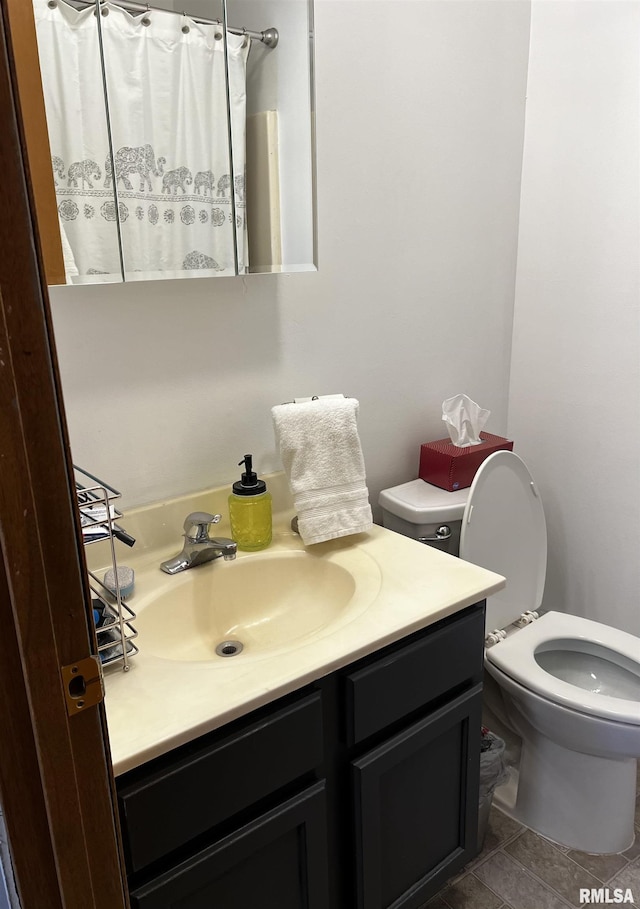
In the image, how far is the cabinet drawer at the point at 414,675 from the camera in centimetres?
112

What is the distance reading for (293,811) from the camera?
41.8 inches

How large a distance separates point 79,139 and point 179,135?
184 mm

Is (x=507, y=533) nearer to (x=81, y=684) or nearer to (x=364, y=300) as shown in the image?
(x=364, y=300)

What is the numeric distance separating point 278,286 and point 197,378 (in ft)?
0.88

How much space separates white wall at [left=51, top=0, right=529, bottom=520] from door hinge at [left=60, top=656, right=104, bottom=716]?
725 mm

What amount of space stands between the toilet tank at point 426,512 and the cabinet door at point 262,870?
0.68m

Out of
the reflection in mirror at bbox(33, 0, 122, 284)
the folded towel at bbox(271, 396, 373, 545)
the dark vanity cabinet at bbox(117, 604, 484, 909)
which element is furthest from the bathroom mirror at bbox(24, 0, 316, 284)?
the dark vanity cabinet at bbox(117, 604, 484, 909)

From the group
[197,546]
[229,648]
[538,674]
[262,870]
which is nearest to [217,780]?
[262,870]

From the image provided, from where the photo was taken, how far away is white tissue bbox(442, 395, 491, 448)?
1771mm

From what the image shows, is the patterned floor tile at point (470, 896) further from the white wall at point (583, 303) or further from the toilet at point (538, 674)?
the white wall at point (583, 303)

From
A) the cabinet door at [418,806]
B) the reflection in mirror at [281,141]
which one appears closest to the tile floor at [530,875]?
the cabinet door at [418,806]

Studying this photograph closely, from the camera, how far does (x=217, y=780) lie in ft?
3.14

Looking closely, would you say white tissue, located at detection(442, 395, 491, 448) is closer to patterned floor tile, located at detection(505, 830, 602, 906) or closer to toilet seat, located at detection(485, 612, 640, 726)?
toilet seat, located at detection(485, 612, 640, 726)

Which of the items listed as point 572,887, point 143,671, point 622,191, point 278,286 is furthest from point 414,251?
point 572,887
